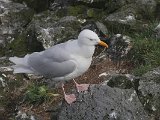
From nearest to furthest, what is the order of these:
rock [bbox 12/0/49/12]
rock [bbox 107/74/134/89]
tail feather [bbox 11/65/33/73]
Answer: rock [bbox 107/74/134/89]
tail feather [bbox 11/65/33/73]
rock [bbox 12/0/49/12]

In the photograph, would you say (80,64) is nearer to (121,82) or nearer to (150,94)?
(121,82)

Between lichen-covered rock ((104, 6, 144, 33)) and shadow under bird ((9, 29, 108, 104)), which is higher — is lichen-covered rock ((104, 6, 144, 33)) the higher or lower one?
the lower one

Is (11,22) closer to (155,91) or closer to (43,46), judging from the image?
(43,46)

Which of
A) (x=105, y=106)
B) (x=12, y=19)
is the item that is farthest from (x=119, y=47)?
(x=12, y=19)

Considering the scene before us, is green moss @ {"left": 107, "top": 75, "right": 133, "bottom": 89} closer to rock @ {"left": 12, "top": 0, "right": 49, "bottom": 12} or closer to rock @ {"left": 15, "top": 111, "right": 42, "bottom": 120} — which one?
rock @ {"left": 15, "top": 111, "right": 42, "bottom": 120}

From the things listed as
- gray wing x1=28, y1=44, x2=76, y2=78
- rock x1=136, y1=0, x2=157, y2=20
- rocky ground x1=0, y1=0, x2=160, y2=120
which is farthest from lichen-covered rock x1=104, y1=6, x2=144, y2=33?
gray wing x1=28, y1=44, x2=76, y2=78

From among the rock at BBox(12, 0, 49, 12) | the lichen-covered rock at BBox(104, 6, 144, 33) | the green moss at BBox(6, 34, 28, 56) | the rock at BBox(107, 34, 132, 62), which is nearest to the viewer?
the rock at BBox(107, 34, 132, 62)

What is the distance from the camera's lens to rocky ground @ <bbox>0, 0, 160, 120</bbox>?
6.08 metres

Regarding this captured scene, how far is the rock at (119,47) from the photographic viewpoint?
26.9ft

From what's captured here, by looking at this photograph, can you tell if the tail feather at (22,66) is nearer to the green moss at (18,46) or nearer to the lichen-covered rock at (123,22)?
the green moss at (18,46)

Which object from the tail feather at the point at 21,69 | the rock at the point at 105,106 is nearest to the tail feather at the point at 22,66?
the tail feather at the point at 21,69

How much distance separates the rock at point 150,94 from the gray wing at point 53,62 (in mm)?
1086

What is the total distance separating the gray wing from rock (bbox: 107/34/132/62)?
1.84 m

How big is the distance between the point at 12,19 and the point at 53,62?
157 inches
